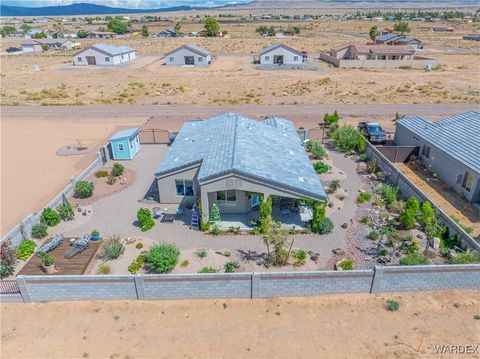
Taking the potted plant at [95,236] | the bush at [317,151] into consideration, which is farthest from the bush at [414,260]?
the potted plant at [95,236]

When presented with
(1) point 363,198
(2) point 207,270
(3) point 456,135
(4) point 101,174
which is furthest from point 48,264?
(3) point 456,135

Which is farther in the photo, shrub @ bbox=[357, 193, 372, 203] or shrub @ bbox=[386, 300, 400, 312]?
shrub @ bbox=[357, 193, 372, 203]

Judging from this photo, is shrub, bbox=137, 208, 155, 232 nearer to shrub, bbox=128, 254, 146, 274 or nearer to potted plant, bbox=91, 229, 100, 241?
potted plant, bbox=91, 229, 100, 241

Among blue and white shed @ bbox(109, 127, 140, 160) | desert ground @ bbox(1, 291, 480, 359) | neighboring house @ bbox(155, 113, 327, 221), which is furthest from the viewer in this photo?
blue and white shed @ bbox(109, 127, 140, 160)

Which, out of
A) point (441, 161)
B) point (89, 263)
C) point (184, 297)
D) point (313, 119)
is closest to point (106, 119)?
point (313, 119)

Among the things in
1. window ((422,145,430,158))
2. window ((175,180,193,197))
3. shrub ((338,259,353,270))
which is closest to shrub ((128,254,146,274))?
window ((175,180,193,197))

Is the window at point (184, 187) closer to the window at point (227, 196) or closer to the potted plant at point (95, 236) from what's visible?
the window at point (227, 196)
